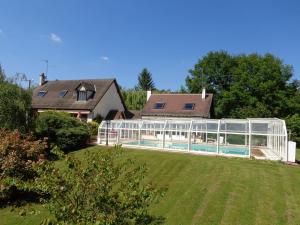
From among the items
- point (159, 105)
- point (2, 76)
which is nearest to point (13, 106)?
point (2, 76)

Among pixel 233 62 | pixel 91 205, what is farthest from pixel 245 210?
pixel 233 62

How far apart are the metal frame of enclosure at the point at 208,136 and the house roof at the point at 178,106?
1111cm

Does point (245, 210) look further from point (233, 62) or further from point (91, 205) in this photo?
point (233, 62)

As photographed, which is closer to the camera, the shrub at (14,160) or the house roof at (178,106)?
the shrub at (14,160)

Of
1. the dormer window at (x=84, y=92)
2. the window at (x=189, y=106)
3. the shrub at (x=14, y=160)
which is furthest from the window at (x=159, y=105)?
the shrub at (x=14, y=160)

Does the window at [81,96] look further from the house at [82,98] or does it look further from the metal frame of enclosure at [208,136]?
the metal frame of enclosure at [208,136]

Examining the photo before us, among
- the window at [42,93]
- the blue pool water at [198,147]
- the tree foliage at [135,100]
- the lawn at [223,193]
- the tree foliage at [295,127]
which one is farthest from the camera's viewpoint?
the tree foliage at [135,100]

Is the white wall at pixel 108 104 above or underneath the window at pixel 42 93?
underneath

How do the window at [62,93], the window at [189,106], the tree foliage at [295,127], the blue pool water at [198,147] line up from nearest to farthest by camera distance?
1. the blue pool water at [198,147]
2. the window at [189,106]
3. the window at [62,93]
4. the tree foliage at [295,127]

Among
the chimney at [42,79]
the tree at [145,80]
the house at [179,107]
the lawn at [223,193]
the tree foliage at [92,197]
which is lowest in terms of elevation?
the lawn at [223,193]

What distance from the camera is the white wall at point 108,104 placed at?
34.7m

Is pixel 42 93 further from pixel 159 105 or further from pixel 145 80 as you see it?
pixel 145 80

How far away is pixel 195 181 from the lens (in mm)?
14781

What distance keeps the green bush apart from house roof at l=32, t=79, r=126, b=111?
8.09 metres
